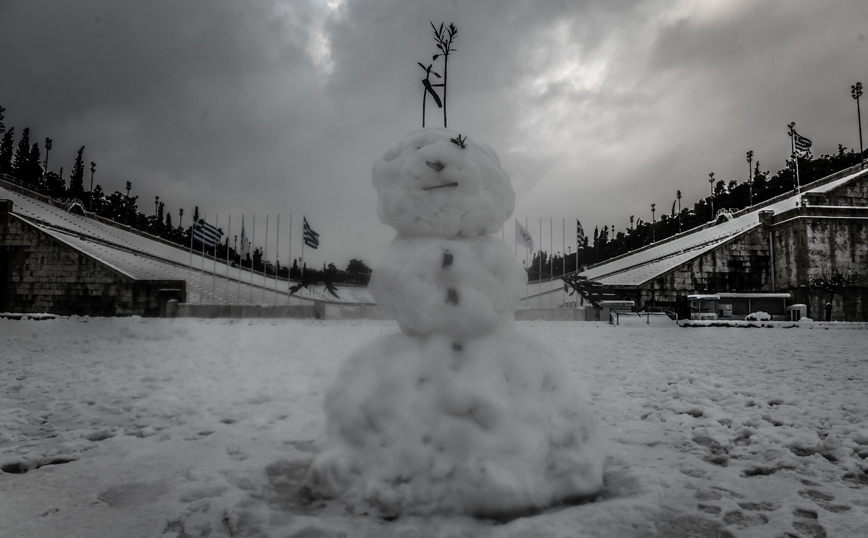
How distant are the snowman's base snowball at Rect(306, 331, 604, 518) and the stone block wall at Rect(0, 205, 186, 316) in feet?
74.3

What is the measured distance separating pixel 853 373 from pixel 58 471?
321 inches

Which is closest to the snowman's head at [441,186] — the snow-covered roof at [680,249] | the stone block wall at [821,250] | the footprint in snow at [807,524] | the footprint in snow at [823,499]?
the footprint in snow at [807,524]

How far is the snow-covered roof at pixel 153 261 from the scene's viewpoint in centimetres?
2431

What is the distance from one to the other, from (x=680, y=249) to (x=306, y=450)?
35.1m

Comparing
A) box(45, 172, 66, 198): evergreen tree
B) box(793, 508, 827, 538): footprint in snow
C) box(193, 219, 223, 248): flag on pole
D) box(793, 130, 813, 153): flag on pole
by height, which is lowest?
box(793, 508, 827, 538): footprint in snow

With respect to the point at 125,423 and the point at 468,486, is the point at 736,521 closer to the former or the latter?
the point at 468,486

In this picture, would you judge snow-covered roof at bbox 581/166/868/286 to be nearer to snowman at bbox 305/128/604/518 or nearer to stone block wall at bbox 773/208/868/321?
stone block wall at bbox 773/208/868/321

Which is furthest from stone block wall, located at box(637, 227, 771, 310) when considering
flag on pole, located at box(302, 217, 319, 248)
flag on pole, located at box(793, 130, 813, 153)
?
flag on pole, located at box(302, 217, 319, 248)

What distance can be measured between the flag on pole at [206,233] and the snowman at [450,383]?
21619 mm

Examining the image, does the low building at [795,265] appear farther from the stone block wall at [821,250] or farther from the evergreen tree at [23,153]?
the evergreen tree at [23,153]

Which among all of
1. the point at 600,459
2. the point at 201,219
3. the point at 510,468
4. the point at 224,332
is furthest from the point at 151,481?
the point at 201,219

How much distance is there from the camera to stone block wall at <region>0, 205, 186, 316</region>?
2139 cm

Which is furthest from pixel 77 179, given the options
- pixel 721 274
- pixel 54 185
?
pixel 721 274

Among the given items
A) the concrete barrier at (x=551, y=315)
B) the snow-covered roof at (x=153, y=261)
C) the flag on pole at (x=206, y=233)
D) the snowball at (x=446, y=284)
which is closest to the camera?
the snowball at (x=446, y=284)
